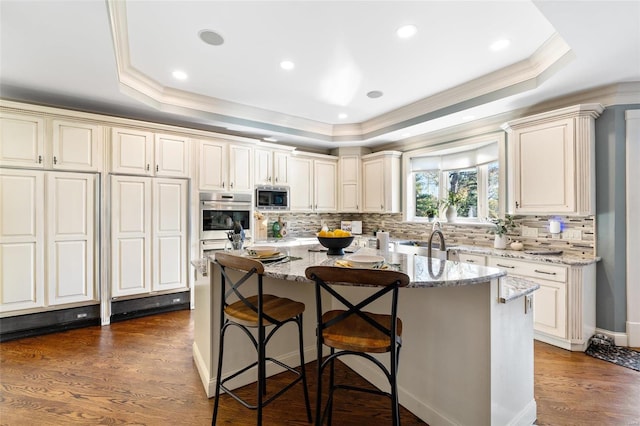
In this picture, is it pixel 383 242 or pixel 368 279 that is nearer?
pixel 368 279

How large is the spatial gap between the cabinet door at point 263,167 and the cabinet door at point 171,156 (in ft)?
3.51

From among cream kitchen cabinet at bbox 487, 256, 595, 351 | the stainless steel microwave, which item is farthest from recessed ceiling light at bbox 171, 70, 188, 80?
cream kitchen cabinet at bbox 487, 256, 595, 351

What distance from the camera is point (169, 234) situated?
12.4 ft

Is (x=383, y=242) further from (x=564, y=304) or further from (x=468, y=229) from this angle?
(x=468, y=229)

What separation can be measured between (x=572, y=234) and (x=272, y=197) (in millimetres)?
3963

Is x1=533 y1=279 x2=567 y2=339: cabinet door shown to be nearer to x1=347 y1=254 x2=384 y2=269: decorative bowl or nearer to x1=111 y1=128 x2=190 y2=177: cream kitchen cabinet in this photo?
x1=347 y1=254 x2=384 y2=269: decorative bowl

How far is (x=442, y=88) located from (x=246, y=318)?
3.42 metres

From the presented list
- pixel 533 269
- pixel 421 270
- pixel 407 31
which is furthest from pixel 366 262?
pixel 533 269

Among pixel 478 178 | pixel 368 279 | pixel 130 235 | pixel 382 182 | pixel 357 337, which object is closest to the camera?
pixel 368 279

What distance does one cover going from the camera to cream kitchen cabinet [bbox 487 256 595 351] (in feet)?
9.16

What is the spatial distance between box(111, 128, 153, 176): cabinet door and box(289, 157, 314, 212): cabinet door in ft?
7.20

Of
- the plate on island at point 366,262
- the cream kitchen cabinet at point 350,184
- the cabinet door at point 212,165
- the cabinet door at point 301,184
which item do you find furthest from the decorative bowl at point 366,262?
the cream kitchen cabinet at point 350,184

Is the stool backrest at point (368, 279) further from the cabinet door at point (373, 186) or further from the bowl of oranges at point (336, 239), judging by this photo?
the cabinet door at point (373, 186)

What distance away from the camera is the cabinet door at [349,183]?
18.5 ft
